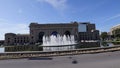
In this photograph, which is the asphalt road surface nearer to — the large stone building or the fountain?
the fountain

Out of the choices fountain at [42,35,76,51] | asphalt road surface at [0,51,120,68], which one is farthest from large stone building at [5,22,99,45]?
asphalt road surface at [0,51,120,68]

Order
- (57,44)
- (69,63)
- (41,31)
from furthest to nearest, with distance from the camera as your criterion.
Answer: (41,31), (57,44), (69,63)

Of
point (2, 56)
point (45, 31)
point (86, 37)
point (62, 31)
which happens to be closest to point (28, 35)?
point (45, 31)

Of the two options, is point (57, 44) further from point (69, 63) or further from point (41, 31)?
point (41, 31)

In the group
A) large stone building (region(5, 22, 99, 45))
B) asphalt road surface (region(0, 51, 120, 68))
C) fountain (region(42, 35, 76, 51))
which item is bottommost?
asphalt road surface (region(0, 51, 120, 68))

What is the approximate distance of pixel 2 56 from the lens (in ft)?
53.9

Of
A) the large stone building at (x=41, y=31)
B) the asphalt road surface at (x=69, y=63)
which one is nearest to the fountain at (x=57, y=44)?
the asphalt road surface at (x=69, y=63)

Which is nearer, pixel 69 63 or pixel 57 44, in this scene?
pixel 69 63

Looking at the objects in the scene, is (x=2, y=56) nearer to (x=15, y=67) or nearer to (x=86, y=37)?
(x=15, y=67)

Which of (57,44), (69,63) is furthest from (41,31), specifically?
(69,63)

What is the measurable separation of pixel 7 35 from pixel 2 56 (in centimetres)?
10110

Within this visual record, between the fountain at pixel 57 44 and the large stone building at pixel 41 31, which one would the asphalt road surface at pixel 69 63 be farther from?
the large stone building at pixel 41 31

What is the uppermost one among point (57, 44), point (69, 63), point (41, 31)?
point (41, 31)

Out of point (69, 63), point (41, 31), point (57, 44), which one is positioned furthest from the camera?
point (41, 31)
